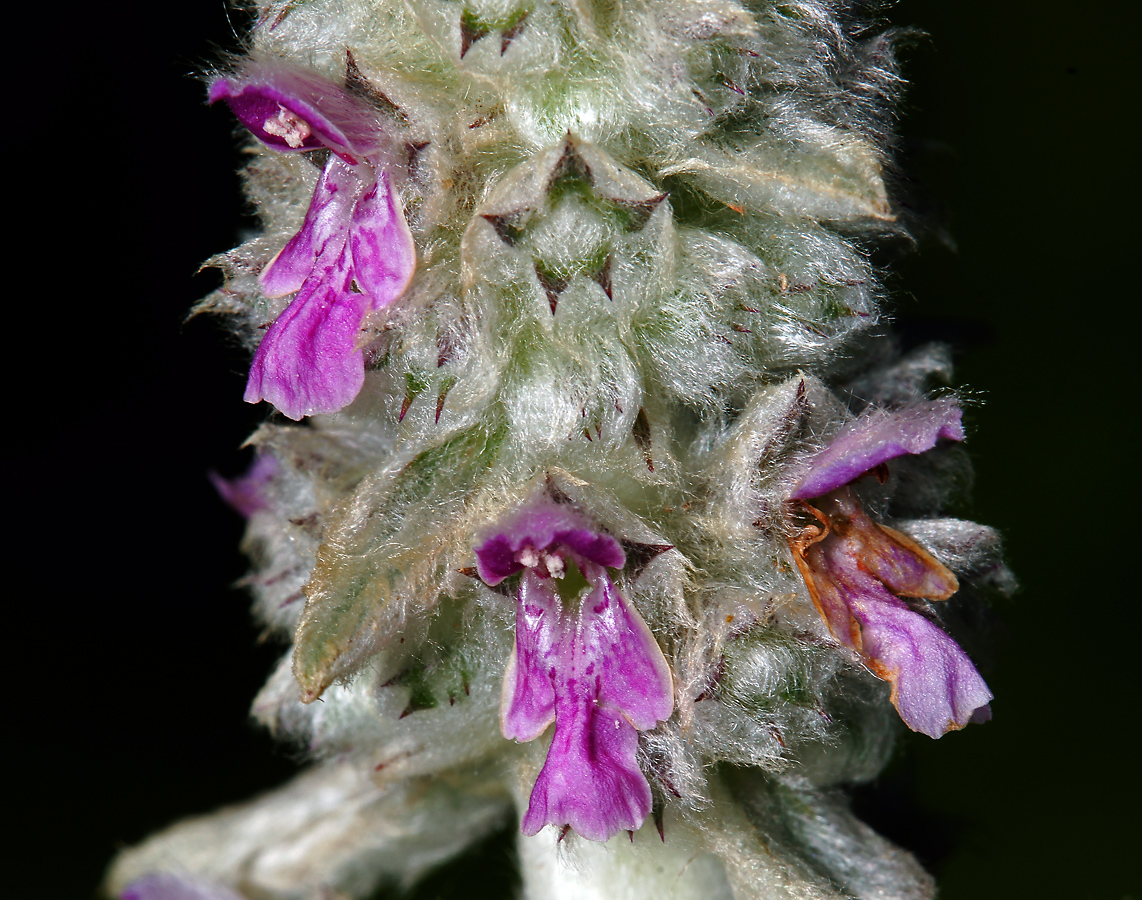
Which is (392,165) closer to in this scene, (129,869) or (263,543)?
(263,543)

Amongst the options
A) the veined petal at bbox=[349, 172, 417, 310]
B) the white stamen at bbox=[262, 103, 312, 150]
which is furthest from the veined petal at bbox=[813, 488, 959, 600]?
the white stamen at bbox=[262, 103, 312, 150]

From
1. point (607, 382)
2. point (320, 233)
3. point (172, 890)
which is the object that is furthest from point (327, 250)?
point (172, 890)

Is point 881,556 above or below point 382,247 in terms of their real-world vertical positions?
below

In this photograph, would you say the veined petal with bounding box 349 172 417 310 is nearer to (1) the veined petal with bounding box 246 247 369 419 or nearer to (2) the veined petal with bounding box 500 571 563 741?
(1) the veined petal with bounding box 246 247 369 419

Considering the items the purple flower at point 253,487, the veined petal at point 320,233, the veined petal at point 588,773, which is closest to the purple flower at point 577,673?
the veined petal at point 588,773

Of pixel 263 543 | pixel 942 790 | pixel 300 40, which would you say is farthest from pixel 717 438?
pixel 942 790

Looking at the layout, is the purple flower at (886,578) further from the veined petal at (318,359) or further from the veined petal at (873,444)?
the veined petal at (318,359)

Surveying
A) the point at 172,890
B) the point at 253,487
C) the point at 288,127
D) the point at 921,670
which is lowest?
the point at 172,890

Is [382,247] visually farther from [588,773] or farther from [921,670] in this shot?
[921,670]
